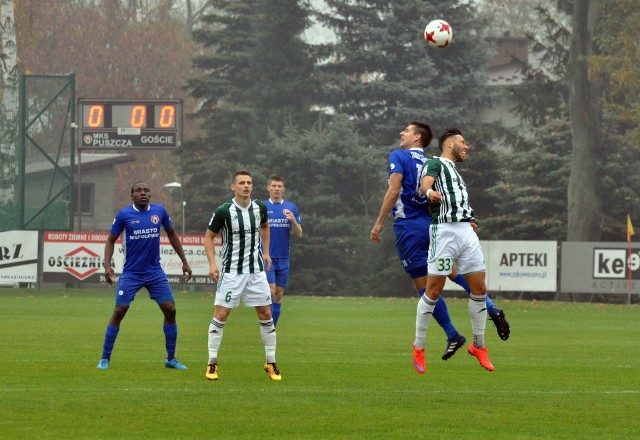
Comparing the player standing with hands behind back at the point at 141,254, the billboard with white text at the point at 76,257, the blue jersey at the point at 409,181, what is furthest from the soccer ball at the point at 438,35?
the billboard with white text at the point at 76,257

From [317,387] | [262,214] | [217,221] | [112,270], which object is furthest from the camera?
[112,270]

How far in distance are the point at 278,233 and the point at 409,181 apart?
587cm

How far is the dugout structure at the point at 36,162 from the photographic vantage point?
4025 cm

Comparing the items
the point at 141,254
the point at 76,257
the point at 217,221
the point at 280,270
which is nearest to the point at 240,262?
the point at 217,221

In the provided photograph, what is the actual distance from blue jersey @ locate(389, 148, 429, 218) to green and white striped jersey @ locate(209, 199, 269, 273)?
66.0 inches

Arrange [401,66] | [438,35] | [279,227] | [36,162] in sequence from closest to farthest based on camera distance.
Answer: [438,35], [279,227], [36,162], [401,66]

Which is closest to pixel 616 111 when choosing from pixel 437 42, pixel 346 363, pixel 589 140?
pixel 589 140

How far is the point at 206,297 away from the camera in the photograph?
36.2 metres

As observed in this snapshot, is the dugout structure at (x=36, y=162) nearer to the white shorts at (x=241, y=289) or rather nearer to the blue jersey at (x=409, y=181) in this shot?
the blue jersey at (x=409, y=181)

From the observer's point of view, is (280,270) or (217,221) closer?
(217,221)

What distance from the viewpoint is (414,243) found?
14336mm

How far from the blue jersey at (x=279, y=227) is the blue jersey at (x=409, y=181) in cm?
543

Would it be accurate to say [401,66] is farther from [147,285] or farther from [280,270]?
[147,285]

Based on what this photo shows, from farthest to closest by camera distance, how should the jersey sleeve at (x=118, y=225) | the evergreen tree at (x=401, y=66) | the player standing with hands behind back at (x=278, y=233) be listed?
the evergreen tree at (x=401, y=66), the player standing with hands behind back at (x=278, y=233), the jersey sleeve at (x=118, y=225)
